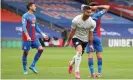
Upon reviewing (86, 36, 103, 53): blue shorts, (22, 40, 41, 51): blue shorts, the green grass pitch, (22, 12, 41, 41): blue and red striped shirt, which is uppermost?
(22, 12, 41, 41): blue and red striped shirt

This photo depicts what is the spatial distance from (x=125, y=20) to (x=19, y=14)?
10045 millimetres

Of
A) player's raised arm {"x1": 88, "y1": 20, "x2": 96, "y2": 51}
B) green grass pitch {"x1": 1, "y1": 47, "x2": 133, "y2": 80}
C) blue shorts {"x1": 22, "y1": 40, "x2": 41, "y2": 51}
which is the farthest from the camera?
blue shorts {"x1": 22, "y1": 40, "x2": 41, "y2": 51}

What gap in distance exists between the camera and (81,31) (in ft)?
42.7

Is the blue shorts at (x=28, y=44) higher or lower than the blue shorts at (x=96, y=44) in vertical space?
lower

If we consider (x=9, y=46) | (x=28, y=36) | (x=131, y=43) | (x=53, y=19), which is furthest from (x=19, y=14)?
(x=28, y=36)

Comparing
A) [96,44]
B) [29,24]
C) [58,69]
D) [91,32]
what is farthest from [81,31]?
[58,69]

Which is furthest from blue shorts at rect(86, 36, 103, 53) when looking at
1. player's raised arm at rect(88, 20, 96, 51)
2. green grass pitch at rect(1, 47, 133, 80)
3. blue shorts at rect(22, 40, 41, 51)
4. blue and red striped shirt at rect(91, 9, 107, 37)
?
blue shorts at rect(22, 40, 41, 51)

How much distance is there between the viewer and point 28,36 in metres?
14.4

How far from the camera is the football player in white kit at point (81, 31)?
12.7 meters

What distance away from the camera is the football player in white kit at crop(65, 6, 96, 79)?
→ 12.7m

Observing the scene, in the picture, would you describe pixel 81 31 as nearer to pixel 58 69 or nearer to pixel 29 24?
pixel 29 24

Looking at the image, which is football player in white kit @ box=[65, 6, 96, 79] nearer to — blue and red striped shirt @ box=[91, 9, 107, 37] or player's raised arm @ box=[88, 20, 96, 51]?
player's raised arm @ box=[88, 20, 96, 51]

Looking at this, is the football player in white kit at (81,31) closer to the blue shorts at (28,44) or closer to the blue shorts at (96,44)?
the blue shorts at (96,44)

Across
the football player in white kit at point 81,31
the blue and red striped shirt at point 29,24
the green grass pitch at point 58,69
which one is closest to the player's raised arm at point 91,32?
the football player in white kit at point 81,31
